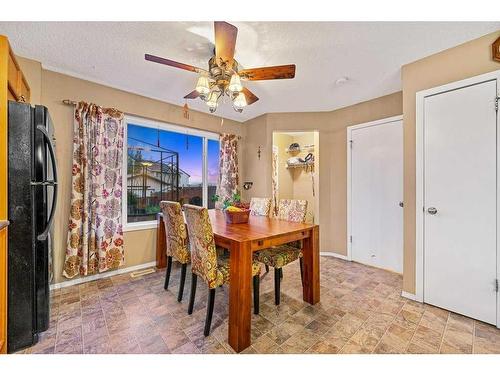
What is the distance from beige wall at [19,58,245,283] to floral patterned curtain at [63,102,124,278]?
11 cm

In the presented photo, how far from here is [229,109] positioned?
12.0ft

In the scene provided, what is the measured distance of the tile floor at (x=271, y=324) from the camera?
156cm

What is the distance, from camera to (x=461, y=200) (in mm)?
1929

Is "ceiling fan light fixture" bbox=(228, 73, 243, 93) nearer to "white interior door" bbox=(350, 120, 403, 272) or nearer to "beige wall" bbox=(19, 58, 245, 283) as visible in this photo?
"beige wall" bbox=(19, 58, 245, 283)

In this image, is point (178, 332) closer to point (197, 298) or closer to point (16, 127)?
point (197, 298)

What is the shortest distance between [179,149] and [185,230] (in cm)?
185

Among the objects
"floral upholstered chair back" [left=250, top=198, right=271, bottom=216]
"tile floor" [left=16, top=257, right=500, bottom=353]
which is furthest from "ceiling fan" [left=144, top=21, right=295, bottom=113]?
"tile floor" [left=16, top=257, right=500, bottom=353]

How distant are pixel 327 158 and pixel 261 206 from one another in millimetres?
1544

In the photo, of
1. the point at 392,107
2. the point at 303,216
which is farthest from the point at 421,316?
the point at 392,107

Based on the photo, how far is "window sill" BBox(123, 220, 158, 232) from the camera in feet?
9.68

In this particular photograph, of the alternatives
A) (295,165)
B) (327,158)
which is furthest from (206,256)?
(295,165)

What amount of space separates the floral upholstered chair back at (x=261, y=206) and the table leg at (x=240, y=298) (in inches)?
54.0

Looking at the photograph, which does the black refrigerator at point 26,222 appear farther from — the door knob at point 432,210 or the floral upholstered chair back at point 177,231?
the door knob at point 432,210

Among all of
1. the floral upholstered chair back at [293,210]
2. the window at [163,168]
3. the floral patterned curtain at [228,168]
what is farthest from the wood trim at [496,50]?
the window at [163,168]
